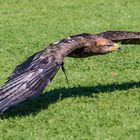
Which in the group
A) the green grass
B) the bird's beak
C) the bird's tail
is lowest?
the green grass

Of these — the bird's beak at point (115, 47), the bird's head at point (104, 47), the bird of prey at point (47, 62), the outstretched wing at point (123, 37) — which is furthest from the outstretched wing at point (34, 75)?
the outstretched wing at point (123, 37)

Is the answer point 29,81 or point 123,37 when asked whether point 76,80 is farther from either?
point 29,81

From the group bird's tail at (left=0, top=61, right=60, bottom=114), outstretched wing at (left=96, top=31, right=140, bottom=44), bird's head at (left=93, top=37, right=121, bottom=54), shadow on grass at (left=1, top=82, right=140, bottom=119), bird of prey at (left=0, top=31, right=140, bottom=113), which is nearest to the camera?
bird's tail at (left=0, top=61, right=60, bottom=114)

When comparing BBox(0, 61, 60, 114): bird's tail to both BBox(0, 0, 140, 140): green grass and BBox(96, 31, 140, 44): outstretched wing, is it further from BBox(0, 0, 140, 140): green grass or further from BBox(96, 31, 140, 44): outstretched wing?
BBox(96, 31, 140, 44): outstretched wing

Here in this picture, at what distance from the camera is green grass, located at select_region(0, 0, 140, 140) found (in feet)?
24.0

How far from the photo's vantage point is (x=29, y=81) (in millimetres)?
7434

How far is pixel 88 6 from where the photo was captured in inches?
638

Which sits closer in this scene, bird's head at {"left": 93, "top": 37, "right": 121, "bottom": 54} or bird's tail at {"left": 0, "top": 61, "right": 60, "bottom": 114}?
bird's tail at {"left": 0, "top": 61, "right": 60, "bottom": 114}

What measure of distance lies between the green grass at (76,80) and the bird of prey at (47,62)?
43 cm

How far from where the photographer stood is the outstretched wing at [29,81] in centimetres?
714

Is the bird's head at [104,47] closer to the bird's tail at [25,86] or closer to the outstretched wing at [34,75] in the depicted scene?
the outstretched wing at [34,75]

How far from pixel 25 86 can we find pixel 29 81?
0.10 meters

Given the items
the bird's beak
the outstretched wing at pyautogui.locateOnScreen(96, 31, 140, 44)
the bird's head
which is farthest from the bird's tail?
the outstretched wing at pyautogui.locateOnScreen(96, 31, 140, 44)

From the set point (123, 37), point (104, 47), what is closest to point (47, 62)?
point (104, 47)
